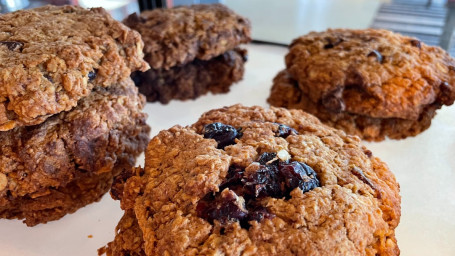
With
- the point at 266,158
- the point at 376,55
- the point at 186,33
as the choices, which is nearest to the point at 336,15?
the point at 376,55

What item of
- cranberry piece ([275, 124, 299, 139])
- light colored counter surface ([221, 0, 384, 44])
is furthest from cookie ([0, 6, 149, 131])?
light colored counter surface ([221, 0, 384, 44])

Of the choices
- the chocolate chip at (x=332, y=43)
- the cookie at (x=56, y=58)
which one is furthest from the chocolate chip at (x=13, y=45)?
the chocolate chip at (x=332, y=43)

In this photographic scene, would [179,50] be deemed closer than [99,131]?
No

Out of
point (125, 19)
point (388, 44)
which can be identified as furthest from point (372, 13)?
point (125, 19)

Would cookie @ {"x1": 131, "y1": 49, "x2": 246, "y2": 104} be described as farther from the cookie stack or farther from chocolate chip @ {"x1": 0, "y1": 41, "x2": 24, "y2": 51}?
chocolate chip @ {"x1": 0, "y1": 41, "x2": 24, "y2": 51}

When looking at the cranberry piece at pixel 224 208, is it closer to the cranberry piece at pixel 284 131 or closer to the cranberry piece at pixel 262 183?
the cranberry piece at pixel 262 183

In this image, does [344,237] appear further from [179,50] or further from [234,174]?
[179,50]

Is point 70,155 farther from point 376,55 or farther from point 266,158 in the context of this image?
point 376,55
